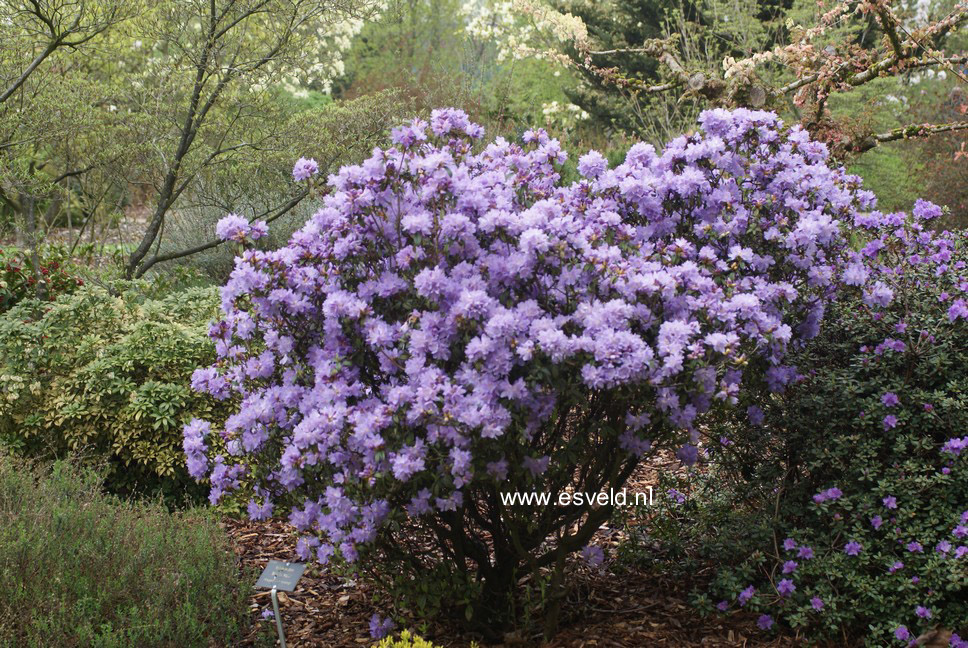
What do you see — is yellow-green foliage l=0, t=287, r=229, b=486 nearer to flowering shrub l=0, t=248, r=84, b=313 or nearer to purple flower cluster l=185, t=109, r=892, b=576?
flowering shrub l=0, t=248, r=84, b=313

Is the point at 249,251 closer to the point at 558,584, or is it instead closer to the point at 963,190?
the point at 558,584

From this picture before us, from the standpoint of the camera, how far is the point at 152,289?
6.98 metres

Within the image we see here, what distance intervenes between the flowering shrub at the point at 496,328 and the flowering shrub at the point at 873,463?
0.88 ft

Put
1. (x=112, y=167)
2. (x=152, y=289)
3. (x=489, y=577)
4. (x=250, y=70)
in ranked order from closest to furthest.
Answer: (x=489, y=577), (x=152, y=289), (x=250, y=70), (x=112, y=167)

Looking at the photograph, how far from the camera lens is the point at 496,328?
237 cm

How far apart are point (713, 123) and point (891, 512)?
1464 millimetres

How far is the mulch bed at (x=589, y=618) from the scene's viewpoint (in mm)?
3148

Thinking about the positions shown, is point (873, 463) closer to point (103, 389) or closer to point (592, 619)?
point (592, 619)

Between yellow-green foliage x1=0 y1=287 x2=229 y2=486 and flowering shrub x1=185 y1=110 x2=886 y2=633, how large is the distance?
5.47 feet

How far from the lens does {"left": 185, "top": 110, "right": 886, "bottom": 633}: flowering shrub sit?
242 cm

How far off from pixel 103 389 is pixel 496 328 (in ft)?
9.82

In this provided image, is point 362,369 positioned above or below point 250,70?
below

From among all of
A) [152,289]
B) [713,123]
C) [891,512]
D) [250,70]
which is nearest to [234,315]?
[713,123]

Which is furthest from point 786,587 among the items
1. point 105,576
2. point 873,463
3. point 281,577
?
point 105,576
